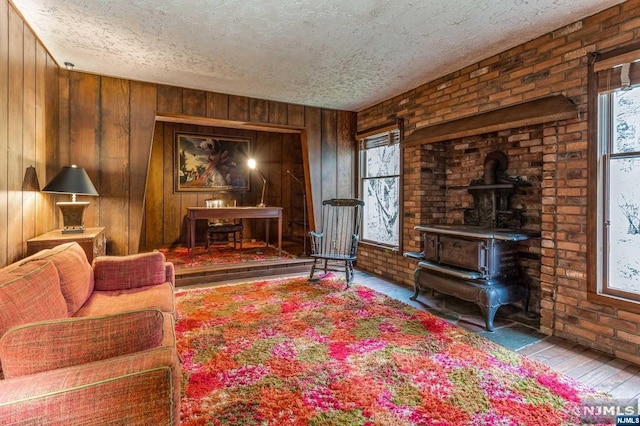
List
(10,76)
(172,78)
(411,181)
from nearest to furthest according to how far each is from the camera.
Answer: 1. (10,76)
2. (172,78)
3. (411,181)

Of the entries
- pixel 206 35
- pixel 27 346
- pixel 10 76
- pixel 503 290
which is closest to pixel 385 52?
pixel 206 35

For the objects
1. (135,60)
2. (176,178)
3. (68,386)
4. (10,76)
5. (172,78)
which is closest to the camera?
(68,386)

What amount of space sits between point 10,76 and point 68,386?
2530mm

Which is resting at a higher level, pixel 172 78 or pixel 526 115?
pixel 172 78

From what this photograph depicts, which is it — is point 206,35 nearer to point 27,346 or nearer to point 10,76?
point 10,76

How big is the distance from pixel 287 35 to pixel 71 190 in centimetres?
246

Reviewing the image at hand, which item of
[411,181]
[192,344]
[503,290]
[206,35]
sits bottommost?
[192,344]

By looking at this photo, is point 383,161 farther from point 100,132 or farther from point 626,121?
point 100,132

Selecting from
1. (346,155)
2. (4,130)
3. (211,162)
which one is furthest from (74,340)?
(211,162)

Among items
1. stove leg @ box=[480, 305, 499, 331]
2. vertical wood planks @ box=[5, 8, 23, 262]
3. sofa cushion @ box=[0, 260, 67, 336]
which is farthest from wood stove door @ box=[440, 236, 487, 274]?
vertical wood planks @ box=[5, 8, 23, 262]

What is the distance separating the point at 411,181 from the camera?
4223mm

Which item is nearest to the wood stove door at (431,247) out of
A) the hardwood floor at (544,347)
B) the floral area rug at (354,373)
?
the hardwood floor at (544,347)

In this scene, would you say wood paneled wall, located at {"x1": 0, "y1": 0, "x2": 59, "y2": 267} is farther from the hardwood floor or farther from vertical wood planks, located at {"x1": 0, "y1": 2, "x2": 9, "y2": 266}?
the hardwood floor

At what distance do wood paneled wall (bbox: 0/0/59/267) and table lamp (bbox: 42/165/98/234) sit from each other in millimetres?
205
